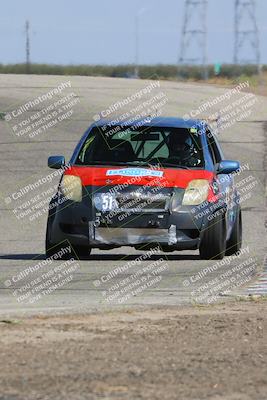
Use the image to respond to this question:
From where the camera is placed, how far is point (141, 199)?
46.8 feet

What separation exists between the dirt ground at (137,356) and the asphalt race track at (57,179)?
93cm

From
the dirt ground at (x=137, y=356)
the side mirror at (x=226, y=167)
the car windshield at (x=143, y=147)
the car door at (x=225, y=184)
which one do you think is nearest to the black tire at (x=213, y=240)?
the car door at (x=225, y=184)

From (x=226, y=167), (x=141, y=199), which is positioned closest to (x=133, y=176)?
(x=141, y=199)

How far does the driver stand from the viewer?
594 inches

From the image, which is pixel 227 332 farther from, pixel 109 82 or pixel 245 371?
pixel 109 82

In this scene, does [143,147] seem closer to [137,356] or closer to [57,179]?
[137,356]

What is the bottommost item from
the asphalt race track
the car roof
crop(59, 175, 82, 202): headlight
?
the asphalt race track

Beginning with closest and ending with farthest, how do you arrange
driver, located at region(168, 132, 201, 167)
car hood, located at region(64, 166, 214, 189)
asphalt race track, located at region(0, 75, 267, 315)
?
Answer: asphalt race track, located at region(0, 75, 267, 315) < car hood, located at region(64, 166, 214, 189) < driver, located at region(168, 132, 201, 167)

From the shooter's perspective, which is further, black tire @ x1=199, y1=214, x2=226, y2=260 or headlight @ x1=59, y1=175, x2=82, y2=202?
black tire @ x1=199, y1=214, x2=226, y2=260

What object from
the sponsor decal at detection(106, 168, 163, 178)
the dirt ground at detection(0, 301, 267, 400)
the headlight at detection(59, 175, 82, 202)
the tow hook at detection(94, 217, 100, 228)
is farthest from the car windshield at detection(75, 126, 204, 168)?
the dirt ground at detection(0, 301, 267, 400)

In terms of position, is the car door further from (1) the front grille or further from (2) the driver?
(1) the front grille

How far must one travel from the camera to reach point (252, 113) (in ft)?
130

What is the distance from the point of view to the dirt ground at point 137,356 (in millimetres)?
6938

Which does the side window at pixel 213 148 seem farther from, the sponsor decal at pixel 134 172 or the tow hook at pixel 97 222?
the tow hook at pixel 97 222
